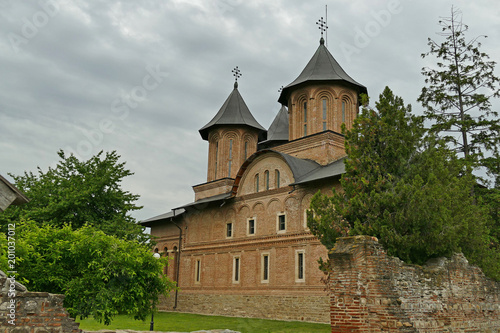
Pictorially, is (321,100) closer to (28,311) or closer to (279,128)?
(279,128)

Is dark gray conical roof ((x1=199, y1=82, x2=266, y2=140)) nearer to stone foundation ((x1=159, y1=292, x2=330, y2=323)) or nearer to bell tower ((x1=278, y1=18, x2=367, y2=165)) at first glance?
bell tower ((x1=278, y1=18, x2=367, y2=165))

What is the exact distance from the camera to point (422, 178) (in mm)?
12219

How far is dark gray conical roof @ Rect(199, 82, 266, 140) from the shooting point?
107ft

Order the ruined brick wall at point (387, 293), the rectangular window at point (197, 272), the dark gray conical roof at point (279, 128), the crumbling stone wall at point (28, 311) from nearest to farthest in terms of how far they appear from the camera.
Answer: the crumbling stone wall at point (28, 311), the ruined brick wall at point (387, 293), the rectangular window at point (197, 272), the dark gray conical roof at point (279, 128)

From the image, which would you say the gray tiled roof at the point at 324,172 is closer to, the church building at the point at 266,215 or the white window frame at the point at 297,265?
the church building at the point at 266,215

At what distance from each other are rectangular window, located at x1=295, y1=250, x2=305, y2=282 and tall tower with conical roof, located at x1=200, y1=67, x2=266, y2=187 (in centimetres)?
1038

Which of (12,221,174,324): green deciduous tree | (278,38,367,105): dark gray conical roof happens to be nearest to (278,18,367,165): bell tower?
(278,38,367,105): dark gray conical roof

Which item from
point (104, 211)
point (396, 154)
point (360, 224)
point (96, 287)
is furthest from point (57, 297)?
point (104, 211)

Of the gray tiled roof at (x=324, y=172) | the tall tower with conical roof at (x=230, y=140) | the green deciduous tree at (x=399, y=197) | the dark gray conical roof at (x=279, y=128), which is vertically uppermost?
the dark gray conical roof at (x=279, y=128)

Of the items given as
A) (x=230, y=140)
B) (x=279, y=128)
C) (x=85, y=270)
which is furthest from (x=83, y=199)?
(x=279, y=128)

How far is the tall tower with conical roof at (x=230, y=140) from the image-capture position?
106 feet

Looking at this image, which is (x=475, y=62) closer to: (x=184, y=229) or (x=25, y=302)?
(x=184, y=229)

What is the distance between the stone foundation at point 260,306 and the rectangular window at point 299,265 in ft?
3.05

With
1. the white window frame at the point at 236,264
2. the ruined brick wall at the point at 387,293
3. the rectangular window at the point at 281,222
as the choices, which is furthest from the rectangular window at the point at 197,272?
the ruined brick wall at the point at 387,293
